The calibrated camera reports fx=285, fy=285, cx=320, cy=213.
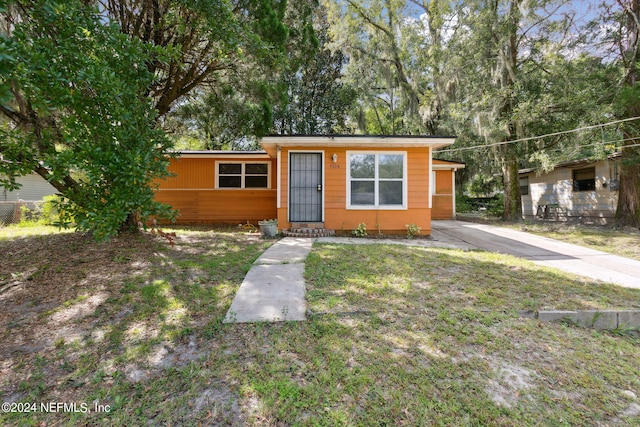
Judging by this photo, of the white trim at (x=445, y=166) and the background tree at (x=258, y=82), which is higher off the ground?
the background tree at (x=258, y=82)

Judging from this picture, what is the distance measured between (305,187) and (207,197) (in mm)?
4489

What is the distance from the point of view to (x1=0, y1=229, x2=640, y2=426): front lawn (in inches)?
73.9

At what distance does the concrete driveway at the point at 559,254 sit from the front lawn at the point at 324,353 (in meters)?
0.91

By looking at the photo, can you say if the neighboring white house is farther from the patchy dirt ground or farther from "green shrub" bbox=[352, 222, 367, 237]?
"green shrub" bbox=[352, 222, 367, 237]

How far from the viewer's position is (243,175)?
10508 millimetres

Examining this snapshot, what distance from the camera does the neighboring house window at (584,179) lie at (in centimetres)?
1248

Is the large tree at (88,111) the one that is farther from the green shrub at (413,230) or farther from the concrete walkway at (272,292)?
the green shrub at (413,230)

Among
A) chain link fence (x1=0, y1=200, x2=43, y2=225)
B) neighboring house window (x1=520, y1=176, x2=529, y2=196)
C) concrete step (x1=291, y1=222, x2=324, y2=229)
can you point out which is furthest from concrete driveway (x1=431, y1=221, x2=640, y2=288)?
chain link fence (x1=0, y1=200, x2=43, y2=225)

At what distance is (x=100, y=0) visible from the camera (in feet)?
18.7

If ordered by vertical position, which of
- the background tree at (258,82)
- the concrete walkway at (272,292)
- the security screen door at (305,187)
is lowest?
the concrete walkway at (272,292)

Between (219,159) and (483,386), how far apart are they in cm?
1013

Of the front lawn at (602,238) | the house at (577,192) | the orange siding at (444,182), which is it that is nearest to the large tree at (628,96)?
the front lawn at (602,238)

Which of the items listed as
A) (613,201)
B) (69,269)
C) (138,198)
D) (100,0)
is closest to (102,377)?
(138,198)

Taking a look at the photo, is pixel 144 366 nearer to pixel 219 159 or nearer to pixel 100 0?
pixel 100 0
